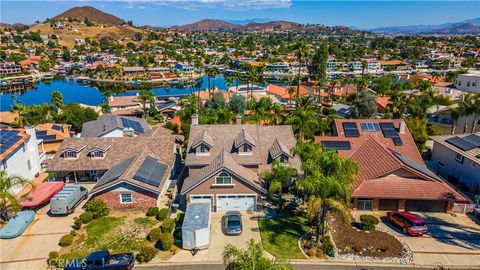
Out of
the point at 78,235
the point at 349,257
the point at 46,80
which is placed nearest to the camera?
the point at 349,257

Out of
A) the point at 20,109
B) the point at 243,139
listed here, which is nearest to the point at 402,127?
the point at 243,139

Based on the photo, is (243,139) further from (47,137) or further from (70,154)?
(47,137)

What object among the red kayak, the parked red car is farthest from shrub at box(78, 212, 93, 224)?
the parked red car

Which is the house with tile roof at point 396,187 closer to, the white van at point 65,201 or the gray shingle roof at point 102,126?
the white van at point 65,201

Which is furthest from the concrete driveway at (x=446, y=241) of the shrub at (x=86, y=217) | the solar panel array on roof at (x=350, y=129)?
the shrub at (x=86, y=217)

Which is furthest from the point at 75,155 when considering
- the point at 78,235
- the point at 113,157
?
the point at 78,235

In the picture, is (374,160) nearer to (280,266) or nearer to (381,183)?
(381,183)

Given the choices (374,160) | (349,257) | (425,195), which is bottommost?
(349,257)

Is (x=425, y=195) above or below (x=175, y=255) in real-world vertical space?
above

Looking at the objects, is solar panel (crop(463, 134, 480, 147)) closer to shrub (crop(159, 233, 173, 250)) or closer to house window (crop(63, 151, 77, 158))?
shrub (crop(159, 233, 173, 250))
